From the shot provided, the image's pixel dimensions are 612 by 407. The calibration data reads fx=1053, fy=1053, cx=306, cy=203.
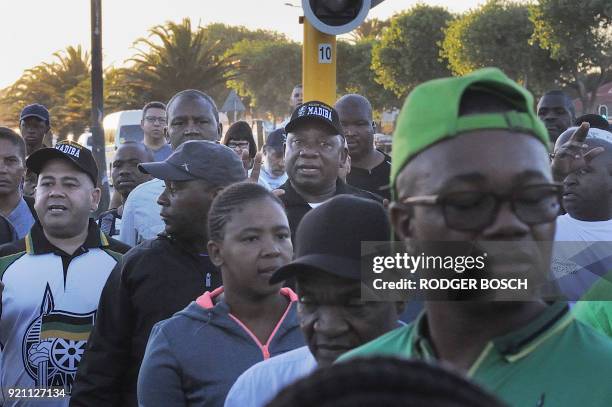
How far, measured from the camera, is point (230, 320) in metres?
3.90

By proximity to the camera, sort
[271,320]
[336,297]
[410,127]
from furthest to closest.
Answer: [271,320] → [336,297] → [410,127]

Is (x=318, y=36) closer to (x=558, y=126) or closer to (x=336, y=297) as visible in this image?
(x=558, y=126)

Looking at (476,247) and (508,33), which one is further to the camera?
(508,33)

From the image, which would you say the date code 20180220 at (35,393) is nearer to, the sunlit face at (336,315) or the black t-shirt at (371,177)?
the black t-shirt at (371,177)

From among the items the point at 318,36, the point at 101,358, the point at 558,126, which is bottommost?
the point at 101,358

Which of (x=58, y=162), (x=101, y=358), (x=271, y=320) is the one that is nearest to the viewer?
(x=271, y=320)

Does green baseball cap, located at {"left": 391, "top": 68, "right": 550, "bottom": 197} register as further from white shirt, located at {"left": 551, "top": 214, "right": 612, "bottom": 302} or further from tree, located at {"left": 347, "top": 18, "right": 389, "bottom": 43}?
tree, located at {"left": 347, "top": 18, "right": 389, "bottom": 43}

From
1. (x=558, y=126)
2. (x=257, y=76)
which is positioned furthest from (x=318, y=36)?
(x=257, y=76)

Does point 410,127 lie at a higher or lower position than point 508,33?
lower

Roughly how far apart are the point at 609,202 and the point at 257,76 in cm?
8751

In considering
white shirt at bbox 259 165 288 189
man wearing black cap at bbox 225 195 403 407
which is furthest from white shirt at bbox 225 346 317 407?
white shirt at bbox 259 165 288 189

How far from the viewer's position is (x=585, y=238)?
4.90 meters

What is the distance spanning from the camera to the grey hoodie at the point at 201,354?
375 cm

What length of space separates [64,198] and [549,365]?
4.17 m
